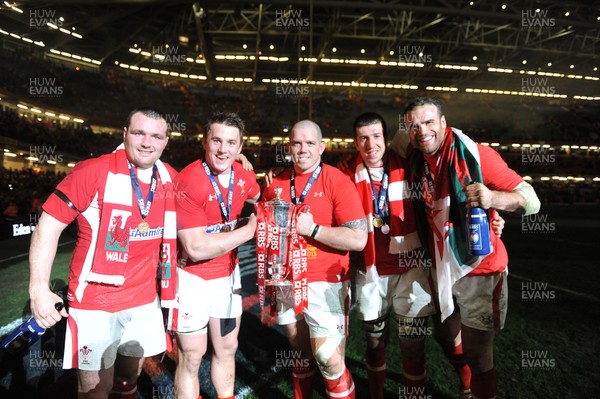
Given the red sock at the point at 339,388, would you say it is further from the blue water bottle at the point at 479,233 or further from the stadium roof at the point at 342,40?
the stadium roof at the point at 342,40

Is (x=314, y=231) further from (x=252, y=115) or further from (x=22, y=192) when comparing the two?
(x=252, y=115)

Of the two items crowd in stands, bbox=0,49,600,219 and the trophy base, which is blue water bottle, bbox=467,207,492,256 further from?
crowd in stands, bbox=0,49,600,219

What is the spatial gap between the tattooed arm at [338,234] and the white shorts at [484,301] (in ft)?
2.68

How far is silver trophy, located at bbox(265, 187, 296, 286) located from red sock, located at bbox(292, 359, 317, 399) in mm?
776

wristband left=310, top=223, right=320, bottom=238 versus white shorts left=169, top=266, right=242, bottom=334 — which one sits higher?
wristband left=310, top=223, right=320, bottom=238

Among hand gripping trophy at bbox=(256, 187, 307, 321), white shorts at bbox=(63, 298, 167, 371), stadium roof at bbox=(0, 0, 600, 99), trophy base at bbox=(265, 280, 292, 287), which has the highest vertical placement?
stadium roof at bbox=(0, 0, 600, 99)

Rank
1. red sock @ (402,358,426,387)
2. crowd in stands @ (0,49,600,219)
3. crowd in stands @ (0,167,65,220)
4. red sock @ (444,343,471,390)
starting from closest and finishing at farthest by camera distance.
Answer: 1. red sock @ (402,358,426,387)
2. red sock @ (444,343,471,390)
3. crowd in stands @ (0,167,65,220)
4. crowd in stands @ (0,49,600,219)

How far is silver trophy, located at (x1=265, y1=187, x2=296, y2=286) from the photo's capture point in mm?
2590

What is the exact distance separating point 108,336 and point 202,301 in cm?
63

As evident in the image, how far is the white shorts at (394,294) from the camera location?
280 centimetres

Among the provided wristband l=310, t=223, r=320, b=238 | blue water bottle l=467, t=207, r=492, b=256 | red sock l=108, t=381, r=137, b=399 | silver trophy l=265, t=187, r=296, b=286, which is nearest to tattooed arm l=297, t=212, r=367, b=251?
wristband l=310, t=223, r=320, b=238

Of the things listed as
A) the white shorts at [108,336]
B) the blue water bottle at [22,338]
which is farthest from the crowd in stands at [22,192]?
the white shorts at [108,336]

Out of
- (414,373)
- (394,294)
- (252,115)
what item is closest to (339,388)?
(414,373)

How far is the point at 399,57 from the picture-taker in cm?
2759
